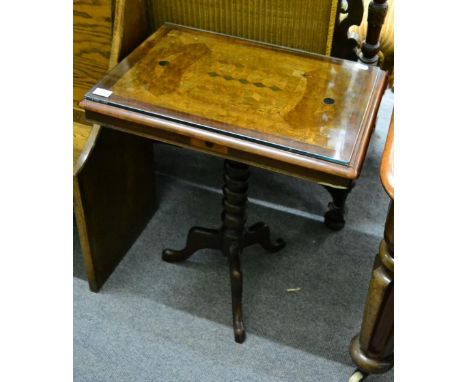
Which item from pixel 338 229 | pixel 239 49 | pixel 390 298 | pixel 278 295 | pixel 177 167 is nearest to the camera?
pixel 390 298

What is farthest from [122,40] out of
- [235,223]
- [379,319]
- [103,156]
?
[379,319]

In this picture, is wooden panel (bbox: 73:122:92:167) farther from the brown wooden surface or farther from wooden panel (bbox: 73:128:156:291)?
the brown wooden surface

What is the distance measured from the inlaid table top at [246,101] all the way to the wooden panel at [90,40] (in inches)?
5.5

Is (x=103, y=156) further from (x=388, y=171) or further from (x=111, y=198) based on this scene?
(x=388, y=171)

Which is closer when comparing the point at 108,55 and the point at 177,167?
the point at 108,55

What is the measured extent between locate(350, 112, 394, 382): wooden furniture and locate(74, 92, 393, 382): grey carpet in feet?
0.61

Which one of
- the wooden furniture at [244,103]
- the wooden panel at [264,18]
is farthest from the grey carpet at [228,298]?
the wooden panel at [264,18]

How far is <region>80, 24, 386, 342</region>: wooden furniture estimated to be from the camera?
1.17 meters

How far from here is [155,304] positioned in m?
1.72

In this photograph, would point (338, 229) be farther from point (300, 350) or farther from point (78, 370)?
point (78, 370)

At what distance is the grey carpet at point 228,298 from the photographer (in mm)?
1576

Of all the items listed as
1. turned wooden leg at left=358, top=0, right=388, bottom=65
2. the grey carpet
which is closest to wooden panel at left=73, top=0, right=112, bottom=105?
the grey carpet

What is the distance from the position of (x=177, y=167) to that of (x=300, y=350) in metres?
0.90

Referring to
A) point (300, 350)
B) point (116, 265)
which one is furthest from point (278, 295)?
point (116, 265)
